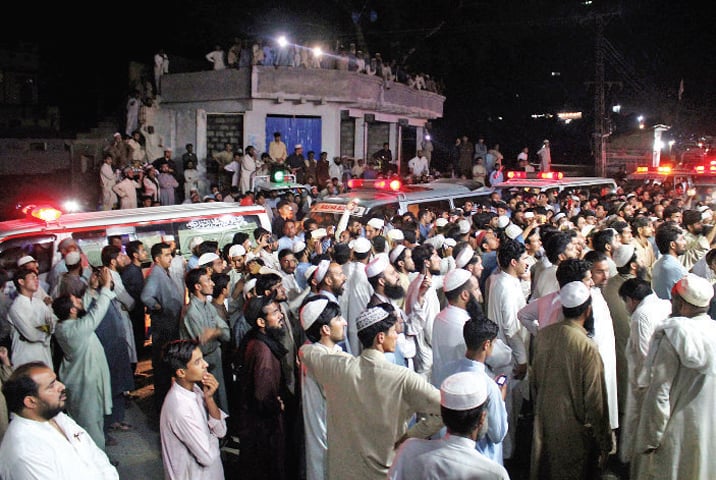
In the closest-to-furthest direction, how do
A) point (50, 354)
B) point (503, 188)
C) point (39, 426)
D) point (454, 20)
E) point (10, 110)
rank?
point (39, 426), point (50, 354), point (503, 188), point (10, 110), point (454, 20)

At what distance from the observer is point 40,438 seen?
3598 millimetres

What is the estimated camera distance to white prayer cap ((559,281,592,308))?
4.86 metres

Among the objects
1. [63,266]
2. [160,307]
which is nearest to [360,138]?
[63,266]

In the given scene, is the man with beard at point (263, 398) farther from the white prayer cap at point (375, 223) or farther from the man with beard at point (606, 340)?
the white prayer cap at point (375, 223)

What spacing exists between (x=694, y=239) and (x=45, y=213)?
26.2 feet

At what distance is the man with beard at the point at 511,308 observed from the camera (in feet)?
19.6

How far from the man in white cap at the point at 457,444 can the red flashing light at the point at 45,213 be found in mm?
6384

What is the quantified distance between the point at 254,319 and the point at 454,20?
31.5 m

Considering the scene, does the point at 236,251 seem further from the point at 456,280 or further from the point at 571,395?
the point at 571,395

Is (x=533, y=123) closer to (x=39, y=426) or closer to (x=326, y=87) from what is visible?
(x=326, y=87)

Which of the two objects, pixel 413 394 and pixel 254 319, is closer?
pixel 413 394

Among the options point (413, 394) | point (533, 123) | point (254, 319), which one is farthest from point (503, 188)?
point (533, 123)

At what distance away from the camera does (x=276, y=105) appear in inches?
824

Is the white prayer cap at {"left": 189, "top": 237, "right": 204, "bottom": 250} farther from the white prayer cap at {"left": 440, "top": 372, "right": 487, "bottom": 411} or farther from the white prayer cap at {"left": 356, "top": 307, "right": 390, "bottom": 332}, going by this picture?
the white prayer cap at {"left": 440, "top": 372, "right": 487, "bottom": 411}
